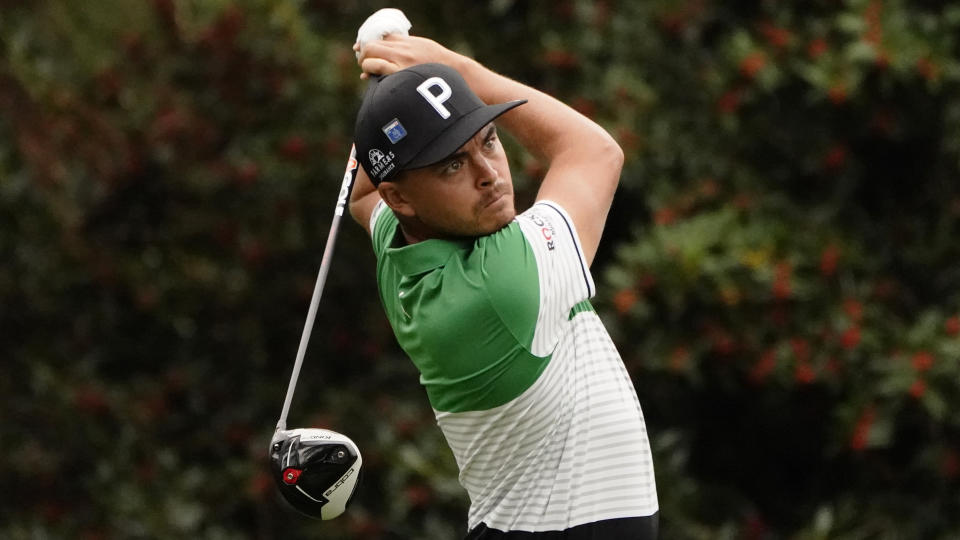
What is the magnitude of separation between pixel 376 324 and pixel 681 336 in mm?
1543

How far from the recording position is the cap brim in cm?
Answer: 326

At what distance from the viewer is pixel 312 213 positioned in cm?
692

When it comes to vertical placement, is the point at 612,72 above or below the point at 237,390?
above

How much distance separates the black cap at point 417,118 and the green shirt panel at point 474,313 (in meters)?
0.20

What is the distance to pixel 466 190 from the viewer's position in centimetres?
331

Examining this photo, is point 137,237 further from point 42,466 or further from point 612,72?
point 612,72

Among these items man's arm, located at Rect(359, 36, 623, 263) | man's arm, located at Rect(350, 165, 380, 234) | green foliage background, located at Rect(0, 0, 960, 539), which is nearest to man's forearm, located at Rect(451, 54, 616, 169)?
man's arm, located at Rect(359, 36, 623, 263)

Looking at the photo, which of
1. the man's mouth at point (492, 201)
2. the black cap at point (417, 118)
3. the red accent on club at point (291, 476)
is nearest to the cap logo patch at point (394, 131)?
the black cap at point (417, 118)

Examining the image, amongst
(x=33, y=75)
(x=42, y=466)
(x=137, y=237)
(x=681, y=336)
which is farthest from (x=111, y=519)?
(x=681, y=336)

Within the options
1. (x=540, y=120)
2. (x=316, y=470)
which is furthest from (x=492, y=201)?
(x=316, y=470)

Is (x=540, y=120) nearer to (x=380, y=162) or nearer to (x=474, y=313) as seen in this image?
(x=380, y=162)

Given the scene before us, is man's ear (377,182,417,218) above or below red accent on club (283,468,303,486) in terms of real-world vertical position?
above

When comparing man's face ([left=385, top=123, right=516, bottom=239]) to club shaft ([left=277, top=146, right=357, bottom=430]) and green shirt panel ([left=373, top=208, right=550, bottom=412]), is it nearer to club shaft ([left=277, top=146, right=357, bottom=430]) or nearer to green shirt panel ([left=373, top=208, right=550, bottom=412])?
green shirt panel ([left=373, top=208, right=550, bottom=412])

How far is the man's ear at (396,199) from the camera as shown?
11.2ft
